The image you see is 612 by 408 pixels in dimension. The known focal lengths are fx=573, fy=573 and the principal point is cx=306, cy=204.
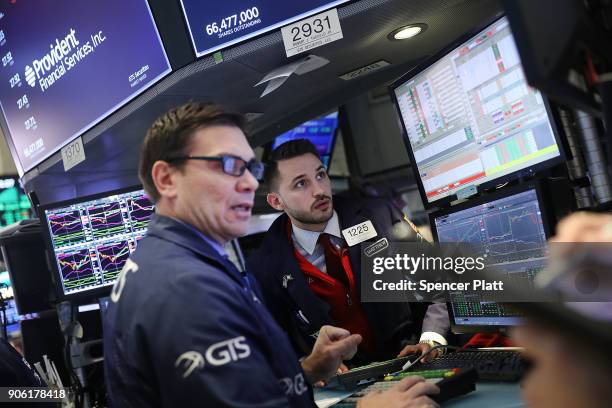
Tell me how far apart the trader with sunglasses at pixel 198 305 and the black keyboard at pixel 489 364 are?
0.72 feet

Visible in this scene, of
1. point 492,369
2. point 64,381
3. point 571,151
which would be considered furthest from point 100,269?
point 571,151

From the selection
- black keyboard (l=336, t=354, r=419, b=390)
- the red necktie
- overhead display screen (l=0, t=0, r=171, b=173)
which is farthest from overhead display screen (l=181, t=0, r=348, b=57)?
black keyboard (l=336, t=354, r=419, b=390)

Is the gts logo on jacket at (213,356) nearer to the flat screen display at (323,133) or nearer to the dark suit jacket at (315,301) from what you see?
the dark suit jacket at (315,301)

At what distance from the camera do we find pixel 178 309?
105 centimetres

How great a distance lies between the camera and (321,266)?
99.7 inches

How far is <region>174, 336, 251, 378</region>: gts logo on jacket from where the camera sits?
39.6 inches

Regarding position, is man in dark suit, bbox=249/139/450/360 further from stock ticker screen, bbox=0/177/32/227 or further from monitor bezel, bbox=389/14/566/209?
stock ticker screen, bbox=0/177/32/227

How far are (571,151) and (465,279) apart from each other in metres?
0.53

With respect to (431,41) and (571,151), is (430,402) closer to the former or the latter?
(571,151)

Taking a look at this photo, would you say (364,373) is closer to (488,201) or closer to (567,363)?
(488,201)

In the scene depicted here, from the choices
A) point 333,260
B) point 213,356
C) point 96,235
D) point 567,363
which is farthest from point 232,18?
point 567,363

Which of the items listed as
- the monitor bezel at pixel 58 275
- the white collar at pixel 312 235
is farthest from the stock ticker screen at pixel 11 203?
the white collar at pixel 312 235

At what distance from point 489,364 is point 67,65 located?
2225mm

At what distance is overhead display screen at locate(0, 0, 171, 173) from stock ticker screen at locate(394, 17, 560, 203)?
38.7 inches
